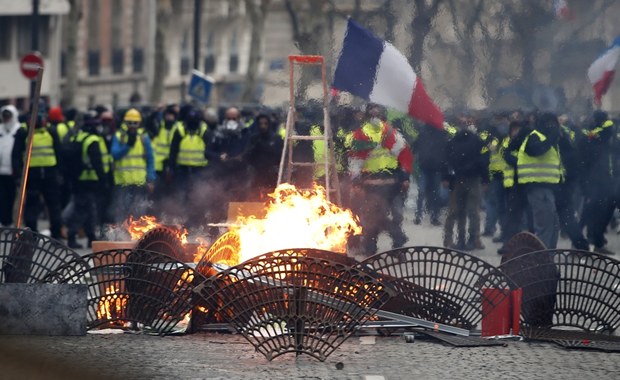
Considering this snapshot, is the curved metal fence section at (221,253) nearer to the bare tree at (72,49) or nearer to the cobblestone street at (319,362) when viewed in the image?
the cobblestone street at (319,362)

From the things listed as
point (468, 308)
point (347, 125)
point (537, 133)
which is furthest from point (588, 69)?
point (468, 308)

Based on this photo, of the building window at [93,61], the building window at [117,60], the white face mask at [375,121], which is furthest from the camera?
the building window at [117,60]

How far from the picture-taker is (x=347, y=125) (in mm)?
17469

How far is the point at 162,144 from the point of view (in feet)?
74.0

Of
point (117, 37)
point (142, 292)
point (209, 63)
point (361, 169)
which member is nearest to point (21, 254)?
point (142, 292)

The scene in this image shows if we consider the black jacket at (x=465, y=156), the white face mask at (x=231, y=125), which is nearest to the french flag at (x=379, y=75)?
the black jacket at (x=465, y=156)

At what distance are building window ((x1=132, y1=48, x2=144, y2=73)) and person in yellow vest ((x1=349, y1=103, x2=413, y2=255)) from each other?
4384cm

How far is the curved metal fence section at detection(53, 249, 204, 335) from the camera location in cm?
1136

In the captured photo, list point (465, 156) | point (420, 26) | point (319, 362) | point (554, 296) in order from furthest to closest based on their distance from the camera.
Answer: point (465, 156)
point (420, 26)
point (554, 296)
point (319, 362)

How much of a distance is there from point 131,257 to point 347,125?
620 cm

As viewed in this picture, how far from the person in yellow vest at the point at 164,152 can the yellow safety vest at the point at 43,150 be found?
1.79m

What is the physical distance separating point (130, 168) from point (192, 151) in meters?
1.19

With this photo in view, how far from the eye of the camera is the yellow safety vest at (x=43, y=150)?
67.5 feet

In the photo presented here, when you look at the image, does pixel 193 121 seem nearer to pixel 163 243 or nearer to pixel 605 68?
pixel 605 68
